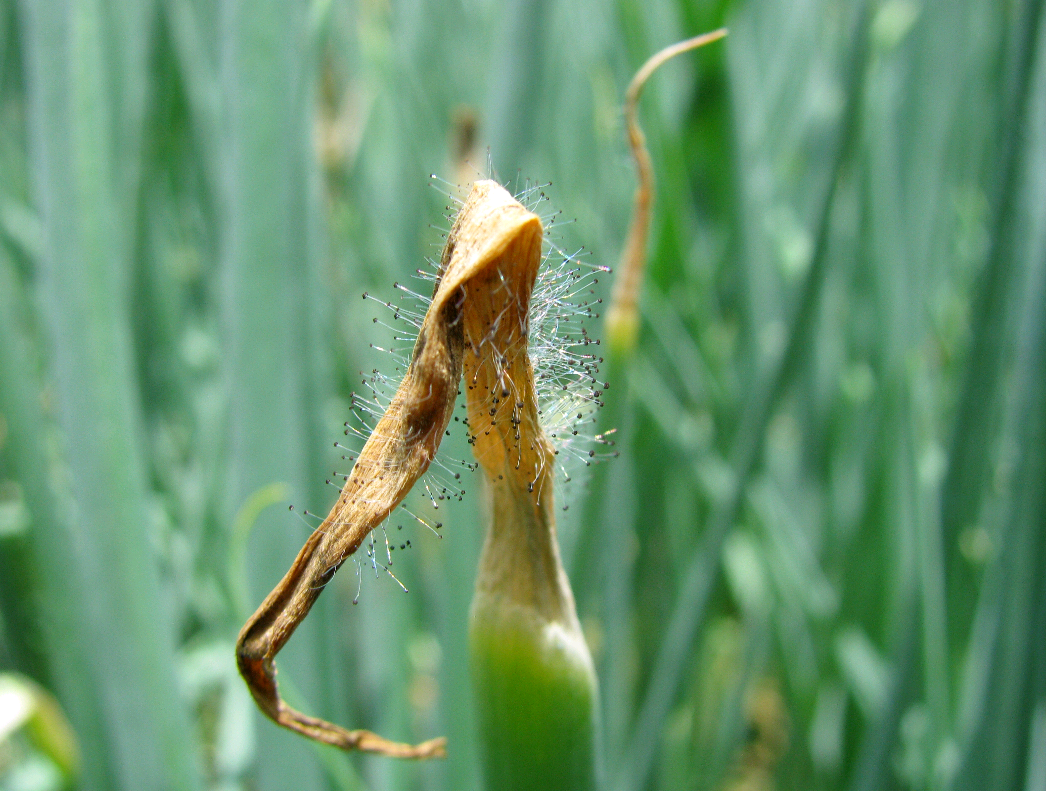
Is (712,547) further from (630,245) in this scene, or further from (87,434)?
(87,434)

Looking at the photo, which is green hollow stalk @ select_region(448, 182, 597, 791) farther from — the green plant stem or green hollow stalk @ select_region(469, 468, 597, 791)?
the green plant stem

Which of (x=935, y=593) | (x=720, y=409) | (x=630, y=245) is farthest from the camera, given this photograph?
(x=720, y=409)

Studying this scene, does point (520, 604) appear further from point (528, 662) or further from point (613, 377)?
point (613, 377)

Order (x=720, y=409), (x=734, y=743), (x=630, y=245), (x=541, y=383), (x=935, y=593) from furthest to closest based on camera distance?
1. (x=734, y=743)
2. (x=720, y=409)
3. (x=935, y=593)
4. (x=630, y=245)
5. (x=541, y=383)

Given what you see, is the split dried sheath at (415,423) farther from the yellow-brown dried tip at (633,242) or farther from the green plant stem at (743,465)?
the green plant stem at (743,465)

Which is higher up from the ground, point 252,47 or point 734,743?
point 252,47

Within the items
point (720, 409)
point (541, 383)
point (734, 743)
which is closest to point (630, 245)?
point (541, 383)
